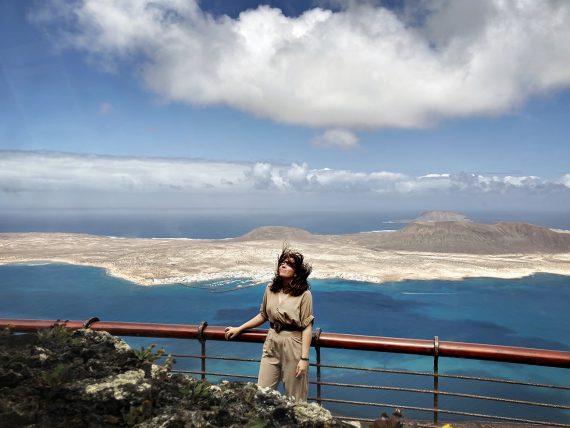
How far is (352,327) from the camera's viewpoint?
51.1 meters

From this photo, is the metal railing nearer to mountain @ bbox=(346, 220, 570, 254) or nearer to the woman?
the woman

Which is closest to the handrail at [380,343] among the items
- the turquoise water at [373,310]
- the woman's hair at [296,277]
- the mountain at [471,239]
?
the woman's hair at [296,277]

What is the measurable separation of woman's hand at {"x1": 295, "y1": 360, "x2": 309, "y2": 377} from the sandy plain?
6426cm

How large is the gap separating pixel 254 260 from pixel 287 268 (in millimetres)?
77866

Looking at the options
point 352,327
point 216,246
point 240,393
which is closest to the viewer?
point 240,393

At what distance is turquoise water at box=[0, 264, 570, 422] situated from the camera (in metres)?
38.7

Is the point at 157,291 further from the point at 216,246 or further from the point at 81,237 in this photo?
the point at 81,237

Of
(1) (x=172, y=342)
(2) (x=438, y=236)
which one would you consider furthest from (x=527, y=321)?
(2) (x=438, y=236)

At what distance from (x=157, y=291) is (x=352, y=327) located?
97.2ft

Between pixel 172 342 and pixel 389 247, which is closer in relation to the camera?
pixel 172 342

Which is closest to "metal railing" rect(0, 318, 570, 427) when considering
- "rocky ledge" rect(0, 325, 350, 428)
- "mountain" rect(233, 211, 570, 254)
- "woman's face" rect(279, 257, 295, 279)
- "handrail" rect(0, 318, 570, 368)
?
"handrail" rect(0, 318, 570, 368)

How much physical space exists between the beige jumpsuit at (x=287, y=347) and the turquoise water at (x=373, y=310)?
107ft

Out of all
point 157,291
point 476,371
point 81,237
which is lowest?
point 476,371

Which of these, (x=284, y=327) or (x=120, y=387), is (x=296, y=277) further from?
(x=120, y=387)
